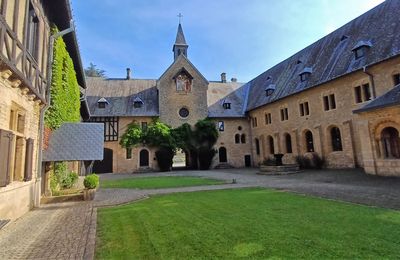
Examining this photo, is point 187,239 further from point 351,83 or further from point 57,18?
point 351,83

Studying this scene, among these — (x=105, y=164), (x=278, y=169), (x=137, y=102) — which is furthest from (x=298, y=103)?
(x=105, y=164)

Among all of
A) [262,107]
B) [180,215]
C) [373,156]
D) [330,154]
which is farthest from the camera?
[262,107]

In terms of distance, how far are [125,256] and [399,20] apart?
909 inches

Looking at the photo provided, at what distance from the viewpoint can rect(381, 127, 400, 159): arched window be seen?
49.7 feet

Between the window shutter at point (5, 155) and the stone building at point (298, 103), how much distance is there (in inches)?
650

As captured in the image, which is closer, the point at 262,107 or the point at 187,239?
the point at 187,239

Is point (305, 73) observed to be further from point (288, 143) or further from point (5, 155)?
point (5, 155)

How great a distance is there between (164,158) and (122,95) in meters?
10.4

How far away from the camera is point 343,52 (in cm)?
2212

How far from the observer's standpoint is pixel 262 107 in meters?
31.2

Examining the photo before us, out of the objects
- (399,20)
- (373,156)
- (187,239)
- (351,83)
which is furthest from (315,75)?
(187,239)

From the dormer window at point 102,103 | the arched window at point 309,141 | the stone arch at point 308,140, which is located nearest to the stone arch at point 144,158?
the dormer window at point 102,103

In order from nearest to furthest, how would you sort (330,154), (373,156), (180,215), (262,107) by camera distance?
(180,215)
(373,156)
(330,154)
(262,107)

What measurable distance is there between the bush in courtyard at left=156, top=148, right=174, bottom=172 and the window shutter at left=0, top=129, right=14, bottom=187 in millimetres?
24522
